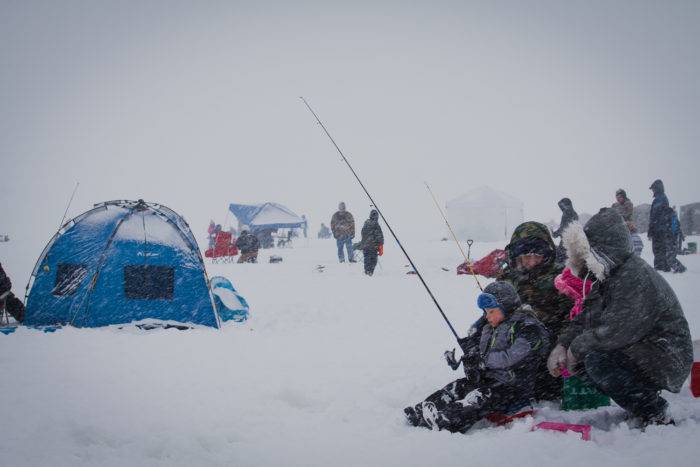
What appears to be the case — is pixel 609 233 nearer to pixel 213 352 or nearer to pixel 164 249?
pixel 213 352

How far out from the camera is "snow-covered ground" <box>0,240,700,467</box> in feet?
7.31

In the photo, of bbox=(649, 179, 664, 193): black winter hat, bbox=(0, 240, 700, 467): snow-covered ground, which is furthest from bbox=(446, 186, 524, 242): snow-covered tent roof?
bbox=(0, 240, 700, 467): snow-covered ground

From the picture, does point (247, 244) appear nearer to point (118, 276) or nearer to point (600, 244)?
point (118, 276)

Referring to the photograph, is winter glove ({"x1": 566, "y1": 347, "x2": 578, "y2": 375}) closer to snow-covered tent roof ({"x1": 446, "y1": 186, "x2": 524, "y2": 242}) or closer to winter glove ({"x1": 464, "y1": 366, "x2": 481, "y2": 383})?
winter glove ({"x1": 464, "y1": 366, "x2": 481, "y2": 383})

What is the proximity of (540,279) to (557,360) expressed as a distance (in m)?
0.91

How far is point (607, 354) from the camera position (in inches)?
95.3

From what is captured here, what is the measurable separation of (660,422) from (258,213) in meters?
24.5

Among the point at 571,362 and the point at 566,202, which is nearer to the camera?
the point at 571,362

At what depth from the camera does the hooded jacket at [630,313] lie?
2.26 m

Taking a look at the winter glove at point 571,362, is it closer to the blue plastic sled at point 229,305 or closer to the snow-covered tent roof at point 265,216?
the blue plastic sled at point 229,305

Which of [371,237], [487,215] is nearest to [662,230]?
[371,237]

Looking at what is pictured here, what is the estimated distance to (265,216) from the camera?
25188 millimetres

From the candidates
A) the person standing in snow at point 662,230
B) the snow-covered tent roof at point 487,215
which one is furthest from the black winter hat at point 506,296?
the snow-covered tent roof at point 487,215

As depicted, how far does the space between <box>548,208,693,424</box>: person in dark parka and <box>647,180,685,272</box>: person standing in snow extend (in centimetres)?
880
